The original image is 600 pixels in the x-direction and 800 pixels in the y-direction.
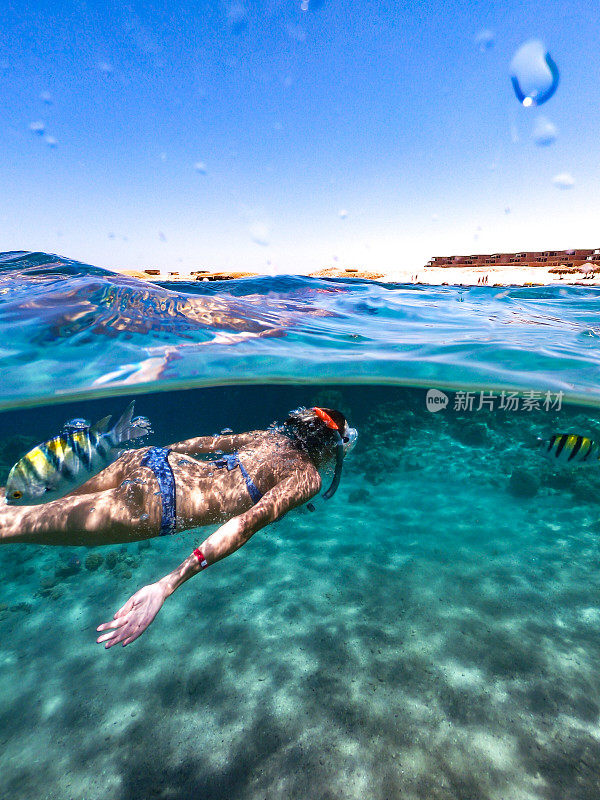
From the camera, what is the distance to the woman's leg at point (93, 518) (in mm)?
3719

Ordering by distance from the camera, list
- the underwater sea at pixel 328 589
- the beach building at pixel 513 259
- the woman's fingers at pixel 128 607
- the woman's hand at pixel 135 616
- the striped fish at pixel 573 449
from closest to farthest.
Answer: the woman's hand at pixel 135 616 < the woman's fingers at pixel 128 607 < the underwater sea at pixel 328 589 < the striped fish at pixel 573 449 < the beach building at pixel 513 259

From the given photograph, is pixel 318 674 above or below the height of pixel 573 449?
below

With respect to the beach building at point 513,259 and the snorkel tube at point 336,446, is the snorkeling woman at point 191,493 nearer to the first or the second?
the snorkel tube at point 336,446

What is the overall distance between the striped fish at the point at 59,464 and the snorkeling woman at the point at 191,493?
0.59 metres

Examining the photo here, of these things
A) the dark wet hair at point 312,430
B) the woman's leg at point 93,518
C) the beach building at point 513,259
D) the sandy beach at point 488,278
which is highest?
the beach building at point 513,259

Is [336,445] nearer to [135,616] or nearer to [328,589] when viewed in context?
[328,589]

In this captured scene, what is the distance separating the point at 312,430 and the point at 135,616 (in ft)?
8.47

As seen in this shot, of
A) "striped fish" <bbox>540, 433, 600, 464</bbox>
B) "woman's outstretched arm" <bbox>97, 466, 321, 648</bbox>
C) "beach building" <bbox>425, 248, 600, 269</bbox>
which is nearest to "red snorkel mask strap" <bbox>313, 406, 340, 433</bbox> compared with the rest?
"woman's outstretched arm" <bbox>97, 466, 321, 648</bbox>

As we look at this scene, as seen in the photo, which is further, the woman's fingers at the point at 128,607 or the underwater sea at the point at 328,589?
the underwater sea at the point at 328,589

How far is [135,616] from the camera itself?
8.08 ft

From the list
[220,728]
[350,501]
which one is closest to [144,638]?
[220,728]

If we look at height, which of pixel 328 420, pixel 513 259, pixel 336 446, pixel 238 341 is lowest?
pixel 336 446
